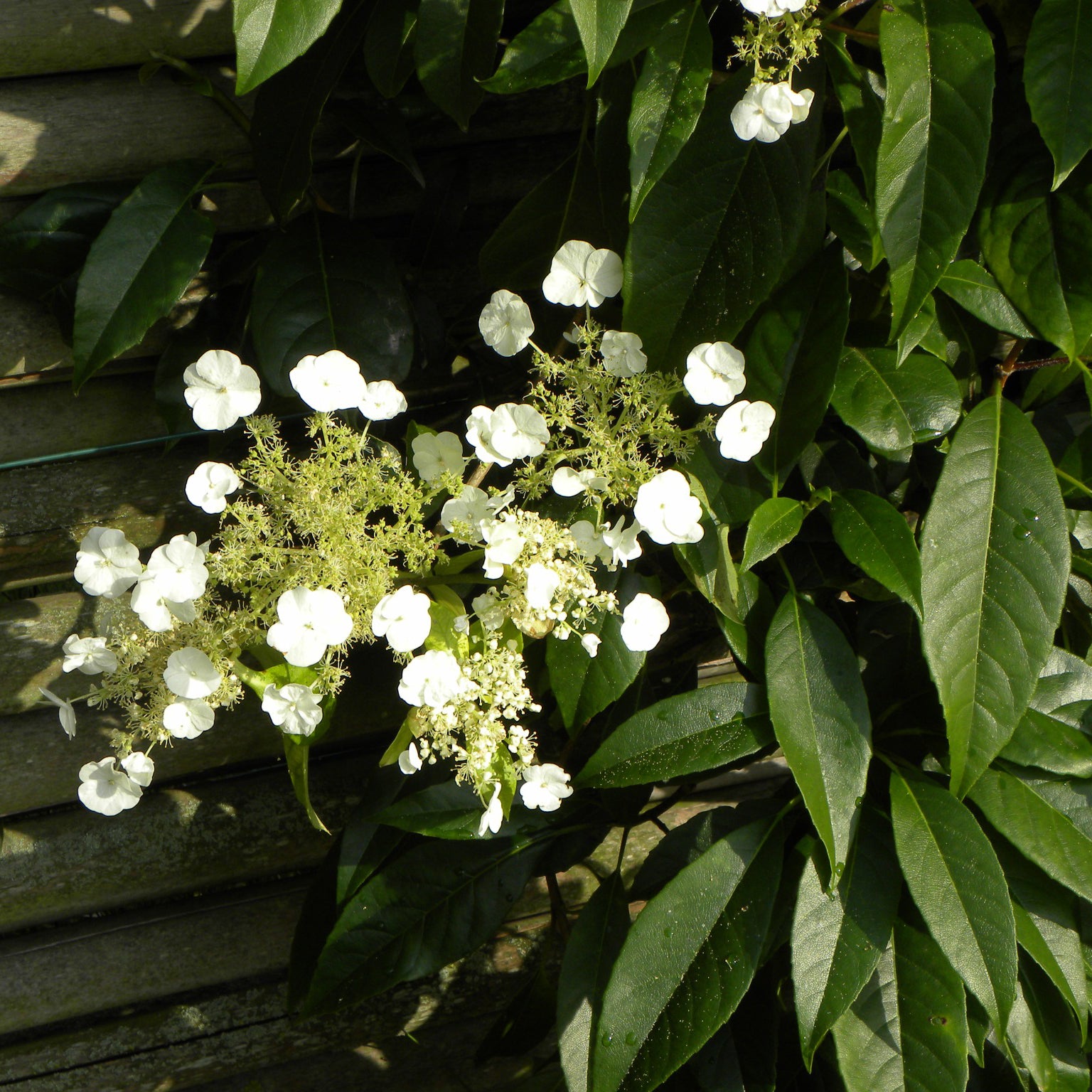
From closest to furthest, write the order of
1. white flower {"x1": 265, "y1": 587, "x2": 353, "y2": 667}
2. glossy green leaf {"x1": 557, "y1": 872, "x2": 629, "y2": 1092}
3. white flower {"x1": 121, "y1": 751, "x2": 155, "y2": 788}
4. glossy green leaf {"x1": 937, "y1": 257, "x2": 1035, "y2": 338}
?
1. white flower {"x1": 265, "y1": 587, "x2": 353, "y2": 667}
2. white flower {"x1": 121, "y1": 751, "x2": 155, "y2": 788}
3. glossy green leaf {"x1": 937, "y1": 257, "x2": 1035, "y2": 338}
4. glossy green leaf {"x1": 557, "y1": 872, "x2": 629, "y2": 1092}

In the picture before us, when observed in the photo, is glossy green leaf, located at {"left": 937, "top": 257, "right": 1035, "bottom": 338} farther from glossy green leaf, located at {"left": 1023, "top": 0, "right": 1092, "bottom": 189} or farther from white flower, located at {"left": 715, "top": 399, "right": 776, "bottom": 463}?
white flower, located at {"left": 715, "top": 399, "right": 776, "bottom": 463}

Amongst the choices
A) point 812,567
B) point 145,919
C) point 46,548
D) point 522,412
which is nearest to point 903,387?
point 812,567

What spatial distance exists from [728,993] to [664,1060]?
8cm

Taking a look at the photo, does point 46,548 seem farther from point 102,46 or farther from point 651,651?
point 651,651

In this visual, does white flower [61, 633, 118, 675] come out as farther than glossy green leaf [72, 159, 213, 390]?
No

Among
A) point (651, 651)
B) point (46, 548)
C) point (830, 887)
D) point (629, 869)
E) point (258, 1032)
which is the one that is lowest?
point (258, 1032)

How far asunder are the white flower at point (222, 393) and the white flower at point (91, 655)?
0.64 feet

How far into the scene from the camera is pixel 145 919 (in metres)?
1.29

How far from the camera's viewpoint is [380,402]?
79 centimetres

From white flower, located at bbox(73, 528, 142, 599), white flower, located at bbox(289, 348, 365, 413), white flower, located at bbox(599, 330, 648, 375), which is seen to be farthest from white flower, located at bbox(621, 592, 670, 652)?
white flower, located at bbox(73, 528, 142, 599)

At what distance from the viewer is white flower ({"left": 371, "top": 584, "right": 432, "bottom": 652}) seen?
0.68m

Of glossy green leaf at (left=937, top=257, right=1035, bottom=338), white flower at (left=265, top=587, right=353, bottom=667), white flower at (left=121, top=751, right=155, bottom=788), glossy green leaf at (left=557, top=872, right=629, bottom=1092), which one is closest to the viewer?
white flower at (left=265, top=587, right=353, bottom=667)

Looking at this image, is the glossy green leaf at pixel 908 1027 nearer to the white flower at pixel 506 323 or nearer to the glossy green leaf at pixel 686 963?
the glossy green leaf at pixel 686 963

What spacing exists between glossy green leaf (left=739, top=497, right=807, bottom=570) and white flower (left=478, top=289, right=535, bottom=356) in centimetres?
25
